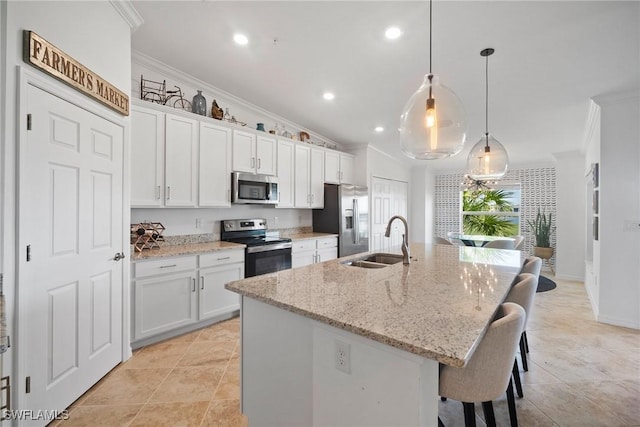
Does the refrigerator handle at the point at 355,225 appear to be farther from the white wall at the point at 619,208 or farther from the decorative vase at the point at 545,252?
the decorative vase at the point at 545,252

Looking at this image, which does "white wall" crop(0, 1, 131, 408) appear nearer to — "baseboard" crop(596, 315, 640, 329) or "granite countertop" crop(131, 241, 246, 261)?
"granite countertop" crop(131, 241, 246, 261)

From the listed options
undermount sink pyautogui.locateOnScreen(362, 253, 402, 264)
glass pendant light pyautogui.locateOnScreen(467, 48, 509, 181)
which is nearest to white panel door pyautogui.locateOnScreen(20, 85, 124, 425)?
undermount sink pyautogui.locateOnScreen(362, 253, 402, 264)

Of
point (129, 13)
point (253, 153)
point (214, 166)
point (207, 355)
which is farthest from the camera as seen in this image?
point (253, 153)

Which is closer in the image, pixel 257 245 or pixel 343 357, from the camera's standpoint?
pixel 343 357

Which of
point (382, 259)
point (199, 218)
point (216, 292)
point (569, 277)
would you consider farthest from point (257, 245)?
point (569, 277)

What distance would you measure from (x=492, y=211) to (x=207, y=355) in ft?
22.7

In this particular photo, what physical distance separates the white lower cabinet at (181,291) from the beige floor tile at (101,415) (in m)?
0.76

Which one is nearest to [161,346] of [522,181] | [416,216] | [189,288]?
[189,288]

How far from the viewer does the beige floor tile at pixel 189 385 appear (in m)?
1.94

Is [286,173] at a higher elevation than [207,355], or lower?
higher

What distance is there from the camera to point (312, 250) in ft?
14.3

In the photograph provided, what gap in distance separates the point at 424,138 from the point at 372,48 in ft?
4.24

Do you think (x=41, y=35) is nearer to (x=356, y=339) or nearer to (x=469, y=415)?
(x=356, y=339)

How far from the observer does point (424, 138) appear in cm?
186
